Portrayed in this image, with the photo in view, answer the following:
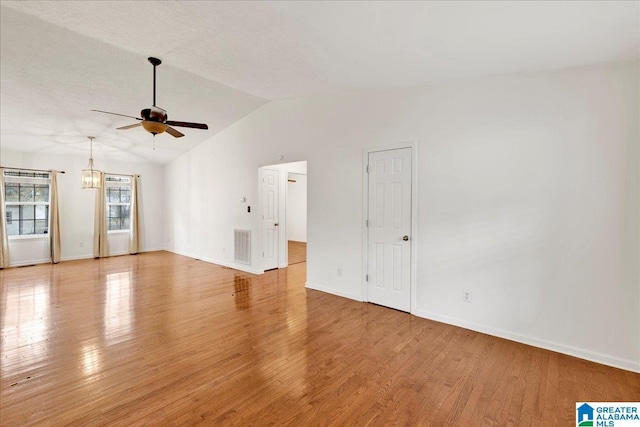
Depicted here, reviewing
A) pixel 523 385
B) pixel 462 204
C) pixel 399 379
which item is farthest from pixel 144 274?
pixel 523 385

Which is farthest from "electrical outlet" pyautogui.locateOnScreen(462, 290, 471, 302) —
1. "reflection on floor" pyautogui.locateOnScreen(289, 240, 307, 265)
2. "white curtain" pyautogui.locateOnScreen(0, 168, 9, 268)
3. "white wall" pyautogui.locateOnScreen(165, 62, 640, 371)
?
"white curtain" pyautogui.locateOnScreen(0, 168, 9, 268)

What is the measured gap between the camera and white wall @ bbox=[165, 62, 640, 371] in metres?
2.56

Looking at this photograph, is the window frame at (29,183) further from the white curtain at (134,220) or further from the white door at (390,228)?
the white door at (390,228)

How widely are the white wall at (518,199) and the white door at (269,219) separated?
1853 millimetres

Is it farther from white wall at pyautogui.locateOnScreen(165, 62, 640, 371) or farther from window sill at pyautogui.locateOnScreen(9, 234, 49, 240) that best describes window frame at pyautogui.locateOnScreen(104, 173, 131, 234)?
white wall at pyautogui.locateOnScreen(165, 62, 640, 371)

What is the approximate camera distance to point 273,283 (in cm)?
521

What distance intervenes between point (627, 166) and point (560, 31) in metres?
1.31

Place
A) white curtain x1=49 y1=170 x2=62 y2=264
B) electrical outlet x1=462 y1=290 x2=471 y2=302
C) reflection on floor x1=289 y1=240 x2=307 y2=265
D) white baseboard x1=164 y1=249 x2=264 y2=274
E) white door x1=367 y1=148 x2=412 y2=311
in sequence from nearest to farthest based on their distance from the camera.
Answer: electrical outlet x1=462 y1=290 x2=471 y2=302 → white door x1=367 y1=148 x2=412 y2=311 → white baseboard x1=164 y1=249 x2=264 y2=274 → white curtain x1=49 y1=170 x2=62 y2=264 → reflection on floor x1=289 y1=240 x2=307 y2=265

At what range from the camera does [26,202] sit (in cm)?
679

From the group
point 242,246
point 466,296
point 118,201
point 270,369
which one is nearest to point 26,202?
point 118,201

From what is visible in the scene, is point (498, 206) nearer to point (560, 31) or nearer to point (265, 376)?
point (560, 31)

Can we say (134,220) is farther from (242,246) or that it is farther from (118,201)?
(242,246)

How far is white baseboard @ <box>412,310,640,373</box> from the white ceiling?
8.52ft

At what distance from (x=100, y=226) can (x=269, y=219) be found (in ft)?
16.4
